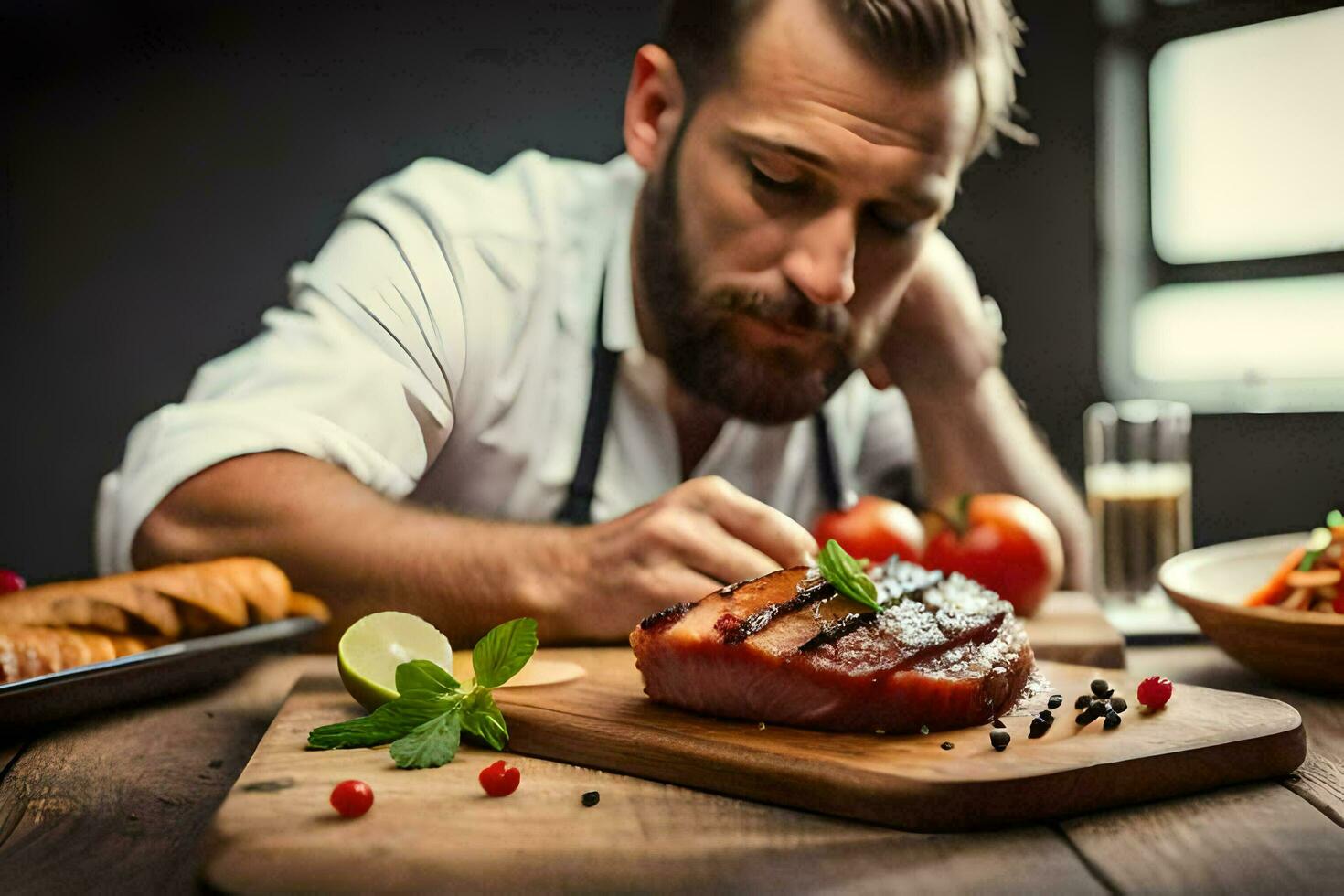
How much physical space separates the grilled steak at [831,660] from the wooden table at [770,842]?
148 mm

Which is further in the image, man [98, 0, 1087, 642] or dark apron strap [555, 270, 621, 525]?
dark apron strap [555, 270, 621, 525]

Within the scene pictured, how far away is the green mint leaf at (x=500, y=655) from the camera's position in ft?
3.71

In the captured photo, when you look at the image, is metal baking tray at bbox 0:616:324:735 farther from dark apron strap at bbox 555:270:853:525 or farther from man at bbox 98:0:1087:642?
dark apron strap at bbox 555:270:853:525

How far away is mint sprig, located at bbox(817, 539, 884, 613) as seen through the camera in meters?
1.19

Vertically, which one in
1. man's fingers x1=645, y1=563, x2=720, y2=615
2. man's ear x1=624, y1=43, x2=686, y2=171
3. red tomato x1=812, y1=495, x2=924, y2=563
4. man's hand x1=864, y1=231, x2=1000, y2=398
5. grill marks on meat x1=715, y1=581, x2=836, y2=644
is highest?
man's ear x1=624, y1=43, x2=686, y2=171

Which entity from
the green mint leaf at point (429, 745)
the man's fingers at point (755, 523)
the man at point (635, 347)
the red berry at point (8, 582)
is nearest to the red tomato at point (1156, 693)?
the man's fingers at point (755, 523)

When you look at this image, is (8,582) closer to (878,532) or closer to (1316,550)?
(878,532)

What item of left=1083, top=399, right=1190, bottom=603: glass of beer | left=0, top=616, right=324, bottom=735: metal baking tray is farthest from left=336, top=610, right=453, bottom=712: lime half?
left=1083, top=399, right=1190, bottom=603: glass of beer

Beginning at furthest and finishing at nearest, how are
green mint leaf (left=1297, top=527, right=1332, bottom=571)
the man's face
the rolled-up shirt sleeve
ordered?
the man's face
the rolled-up shirt sleeve
green mint leaf (left=1297, top=527, right=1332, bottom=571)

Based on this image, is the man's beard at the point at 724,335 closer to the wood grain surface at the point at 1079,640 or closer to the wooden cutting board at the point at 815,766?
the wood grain surface at the point at 1079,640

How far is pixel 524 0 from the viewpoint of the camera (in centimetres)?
201

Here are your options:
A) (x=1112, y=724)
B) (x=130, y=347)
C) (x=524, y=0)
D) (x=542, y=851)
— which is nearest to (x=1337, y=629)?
(x=1112, y=724)

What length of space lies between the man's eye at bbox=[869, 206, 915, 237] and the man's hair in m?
0.20

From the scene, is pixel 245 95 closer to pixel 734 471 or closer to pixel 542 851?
pixel 734 471
